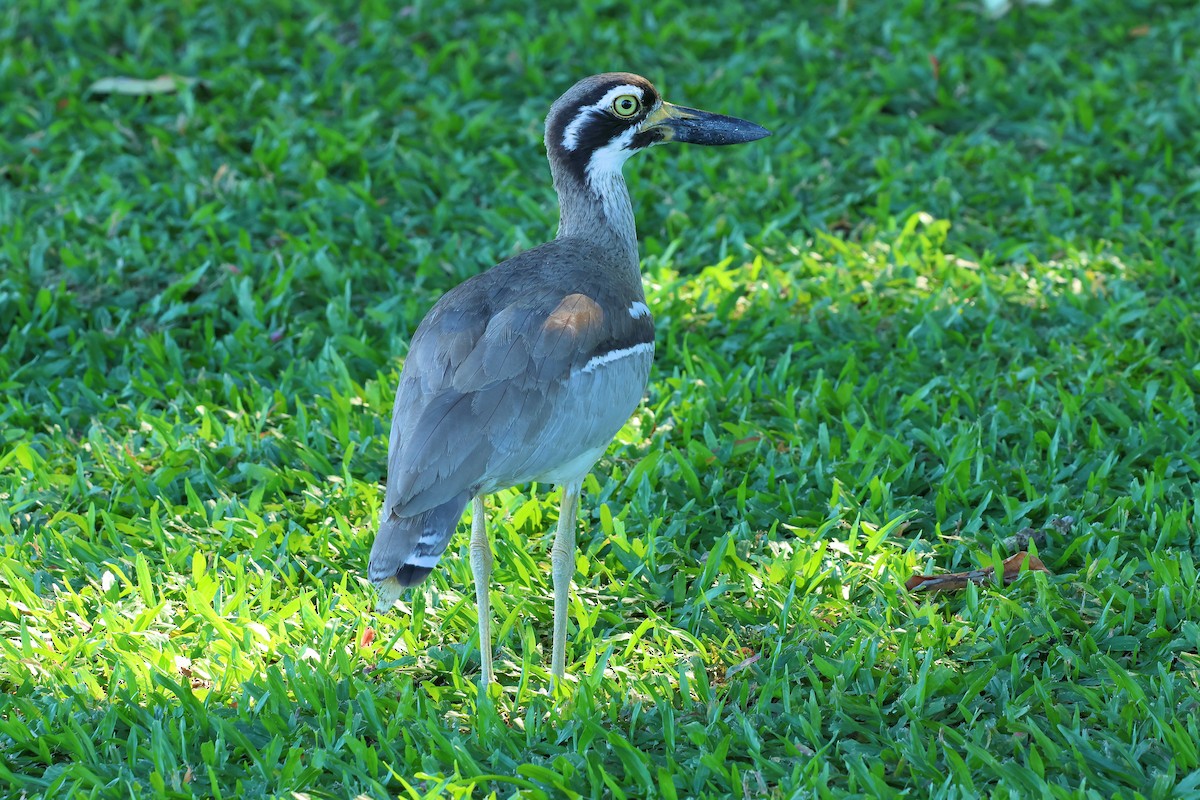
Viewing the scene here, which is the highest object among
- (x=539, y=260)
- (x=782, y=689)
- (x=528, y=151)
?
(x=539, y=260)

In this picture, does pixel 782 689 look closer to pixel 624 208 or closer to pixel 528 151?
pixel 624 208

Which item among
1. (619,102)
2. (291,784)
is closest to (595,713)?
(291,784)

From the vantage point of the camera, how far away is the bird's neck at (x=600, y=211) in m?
4.70

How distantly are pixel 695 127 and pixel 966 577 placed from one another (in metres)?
1.80

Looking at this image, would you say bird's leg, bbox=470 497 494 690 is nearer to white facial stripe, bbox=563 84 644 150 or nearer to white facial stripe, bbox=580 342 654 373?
white facial stripe, bbox=580 342 654 373

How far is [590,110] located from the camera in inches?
184

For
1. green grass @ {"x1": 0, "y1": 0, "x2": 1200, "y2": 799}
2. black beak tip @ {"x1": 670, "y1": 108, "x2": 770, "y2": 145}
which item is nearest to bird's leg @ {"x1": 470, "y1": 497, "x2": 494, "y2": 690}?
green grass @ {"x1": 0, "y1": 0, "x2": 1200, "y2": 799}

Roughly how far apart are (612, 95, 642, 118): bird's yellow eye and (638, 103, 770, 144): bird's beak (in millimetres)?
75

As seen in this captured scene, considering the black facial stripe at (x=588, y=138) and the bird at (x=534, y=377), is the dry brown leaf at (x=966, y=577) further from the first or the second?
the black facial stripe at (x=588, y=138)

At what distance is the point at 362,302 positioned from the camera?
641 centimetres

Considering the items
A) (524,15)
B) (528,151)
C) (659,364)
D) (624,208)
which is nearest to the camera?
(624,208)

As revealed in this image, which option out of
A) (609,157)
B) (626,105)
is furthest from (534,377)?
(626,105)

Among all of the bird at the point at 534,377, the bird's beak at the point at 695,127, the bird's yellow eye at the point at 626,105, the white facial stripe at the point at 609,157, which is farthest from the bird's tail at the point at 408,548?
the bird's beak at the point at 695,127

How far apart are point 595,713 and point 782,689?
1.80ft
